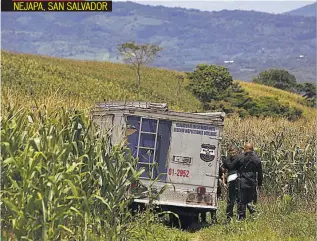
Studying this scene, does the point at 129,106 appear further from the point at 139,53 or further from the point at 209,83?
the point at 139,53

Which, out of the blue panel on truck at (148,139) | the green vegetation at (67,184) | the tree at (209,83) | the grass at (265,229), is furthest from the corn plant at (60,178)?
the tree at (209,83)

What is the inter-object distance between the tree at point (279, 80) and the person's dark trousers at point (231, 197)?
348ft

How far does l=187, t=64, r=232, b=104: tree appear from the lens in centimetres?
7188

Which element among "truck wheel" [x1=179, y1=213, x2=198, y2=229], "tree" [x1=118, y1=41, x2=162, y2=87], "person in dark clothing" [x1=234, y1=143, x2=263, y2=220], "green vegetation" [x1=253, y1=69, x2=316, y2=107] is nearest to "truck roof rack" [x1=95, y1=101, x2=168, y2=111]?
"person in dark clothing" [x1=234, y1=143, x2=263, y2=220]

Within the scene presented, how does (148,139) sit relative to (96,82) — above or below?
above

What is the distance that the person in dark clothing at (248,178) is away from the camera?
43.7 ft

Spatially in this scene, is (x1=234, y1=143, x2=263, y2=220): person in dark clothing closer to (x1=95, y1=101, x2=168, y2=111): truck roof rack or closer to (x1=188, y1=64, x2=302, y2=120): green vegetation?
(x1=95, y1=101, x2=168, y2=111): truck roof rack

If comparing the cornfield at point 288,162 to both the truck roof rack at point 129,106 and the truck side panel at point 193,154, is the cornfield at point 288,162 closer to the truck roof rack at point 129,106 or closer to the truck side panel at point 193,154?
the truck side panel at point 193,154

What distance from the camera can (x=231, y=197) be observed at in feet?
44.9

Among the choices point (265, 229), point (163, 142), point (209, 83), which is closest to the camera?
point (265, 229)

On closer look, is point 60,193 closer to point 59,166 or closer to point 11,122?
point 59,166

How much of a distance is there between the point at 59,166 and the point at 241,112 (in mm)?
53058

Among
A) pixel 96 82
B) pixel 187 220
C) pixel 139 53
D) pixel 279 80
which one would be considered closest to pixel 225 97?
pixel 96 82

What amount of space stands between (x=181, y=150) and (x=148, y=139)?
30.8 inches
